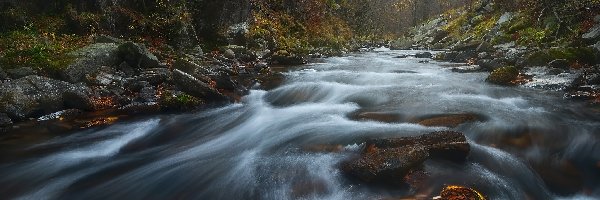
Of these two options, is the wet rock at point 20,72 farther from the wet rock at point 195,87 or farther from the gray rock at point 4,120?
the wet rock at point 195,87

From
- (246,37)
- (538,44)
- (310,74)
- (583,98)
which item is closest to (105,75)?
(310,74)

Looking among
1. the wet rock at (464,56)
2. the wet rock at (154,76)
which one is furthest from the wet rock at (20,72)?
the wet rock at (464,56)

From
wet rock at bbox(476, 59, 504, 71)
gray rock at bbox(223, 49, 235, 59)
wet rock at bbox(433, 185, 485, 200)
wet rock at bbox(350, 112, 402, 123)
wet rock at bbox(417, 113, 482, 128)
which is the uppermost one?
gray rock at bbox(223, 49, 235, 59)

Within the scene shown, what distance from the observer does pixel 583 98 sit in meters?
10.7

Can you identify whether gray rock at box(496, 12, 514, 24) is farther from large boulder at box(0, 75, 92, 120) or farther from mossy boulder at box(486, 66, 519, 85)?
large boulder at box(0, 75, 92, 120)

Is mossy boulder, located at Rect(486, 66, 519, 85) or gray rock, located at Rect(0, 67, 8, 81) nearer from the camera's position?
gray rock, located at Rect(0, 67, 8, 81)

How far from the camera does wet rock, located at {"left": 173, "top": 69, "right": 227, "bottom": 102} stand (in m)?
11.4

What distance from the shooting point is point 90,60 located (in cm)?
1216

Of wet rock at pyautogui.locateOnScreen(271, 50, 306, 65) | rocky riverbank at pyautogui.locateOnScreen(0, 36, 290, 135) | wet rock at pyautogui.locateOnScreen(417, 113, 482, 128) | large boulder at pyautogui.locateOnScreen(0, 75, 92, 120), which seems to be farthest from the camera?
wet rock at pyautogui.locateOnScreen(271, 50, 306, 65)

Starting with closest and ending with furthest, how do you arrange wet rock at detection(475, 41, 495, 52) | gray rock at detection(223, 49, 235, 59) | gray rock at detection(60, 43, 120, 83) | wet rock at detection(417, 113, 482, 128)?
1. wet rock at detection(417, 113, 482, 128)
2. gray rock at detection(60, 43, 120, 83)
3. gray rock at detection(223, 49, 235, 59)
4. wet rock at detection(475, 41, 495, 52)

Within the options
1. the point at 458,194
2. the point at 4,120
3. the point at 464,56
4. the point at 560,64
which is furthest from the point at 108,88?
the point at 464,56

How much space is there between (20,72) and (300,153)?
7864mm

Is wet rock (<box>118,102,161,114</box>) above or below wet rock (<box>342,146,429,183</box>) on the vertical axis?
above

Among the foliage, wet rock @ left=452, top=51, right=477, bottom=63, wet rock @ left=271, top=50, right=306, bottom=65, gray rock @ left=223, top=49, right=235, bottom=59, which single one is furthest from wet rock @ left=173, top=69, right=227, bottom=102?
wet rock @ left=452, top=51, right=477, bottom=63
